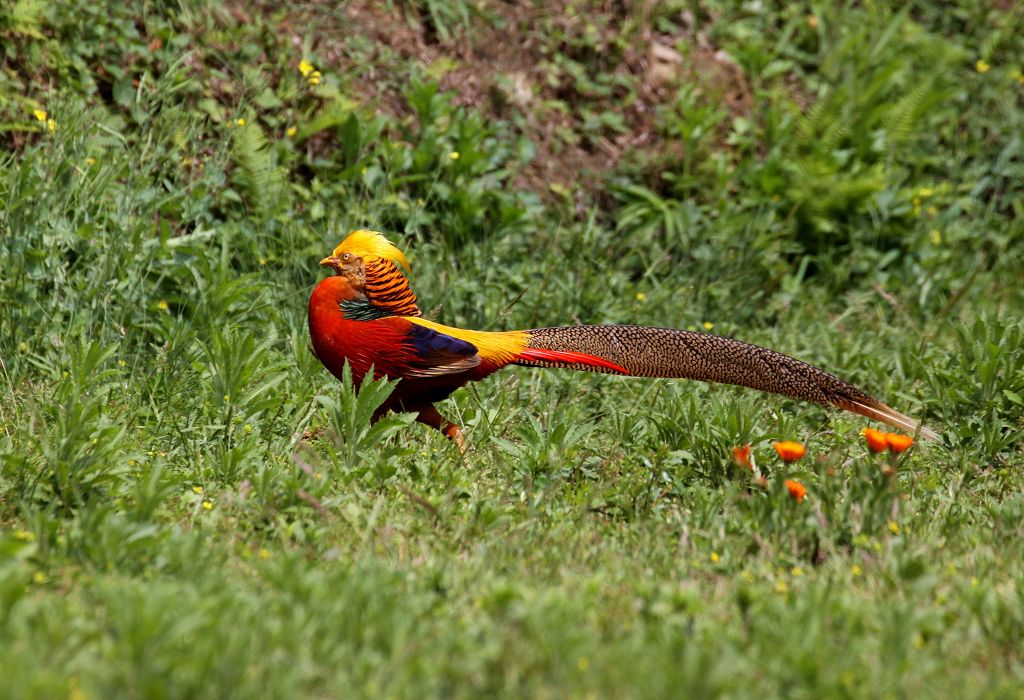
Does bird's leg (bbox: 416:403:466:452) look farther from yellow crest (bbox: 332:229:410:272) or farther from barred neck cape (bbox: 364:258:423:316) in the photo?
yellow crest (bbox: 332:229:410:272)

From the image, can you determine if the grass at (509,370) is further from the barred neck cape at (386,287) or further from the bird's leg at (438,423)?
the barred neck cape at (386,287)

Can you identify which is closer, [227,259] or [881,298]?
[227,259]

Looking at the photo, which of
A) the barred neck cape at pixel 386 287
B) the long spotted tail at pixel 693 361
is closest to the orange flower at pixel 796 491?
the long spotted tail at pixel 693 361

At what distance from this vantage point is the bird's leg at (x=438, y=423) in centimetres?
374

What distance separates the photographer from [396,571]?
8.81 ft

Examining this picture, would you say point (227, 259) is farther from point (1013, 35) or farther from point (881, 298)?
point (1013, 35)

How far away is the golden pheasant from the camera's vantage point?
3.54 metres

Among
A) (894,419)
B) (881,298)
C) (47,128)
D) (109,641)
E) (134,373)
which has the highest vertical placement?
(47,128)

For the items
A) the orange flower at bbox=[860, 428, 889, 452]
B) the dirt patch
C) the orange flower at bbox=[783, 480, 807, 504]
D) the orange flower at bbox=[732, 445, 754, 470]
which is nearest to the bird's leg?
the orange flower at bbox=[732, 445, 754, 470]

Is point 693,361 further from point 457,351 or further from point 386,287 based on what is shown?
point 386,287

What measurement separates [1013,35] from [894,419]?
4090 mm

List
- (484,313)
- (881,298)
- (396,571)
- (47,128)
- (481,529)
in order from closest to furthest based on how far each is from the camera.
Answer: (396,571)
(481,529)
(47,128)
(484,313)
(881,298)

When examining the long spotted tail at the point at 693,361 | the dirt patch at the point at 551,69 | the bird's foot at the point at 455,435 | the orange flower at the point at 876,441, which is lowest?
the bird's foot at the point at 455,435

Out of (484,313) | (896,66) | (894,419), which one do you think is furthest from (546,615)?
(896,66)
